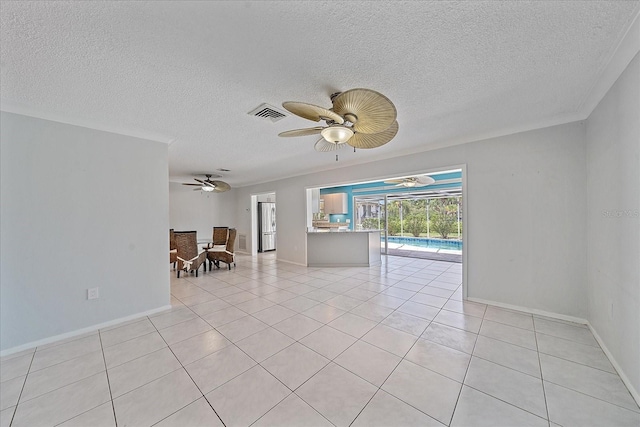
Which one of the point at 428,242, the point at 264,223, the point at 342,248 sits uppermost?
the point at 264,223

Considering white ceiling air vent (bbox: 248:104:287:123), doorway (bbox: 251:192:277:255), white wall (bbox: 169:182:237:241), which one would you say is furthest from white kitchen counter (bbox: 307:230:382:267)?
white wall (bbox: 169:182:237:241)

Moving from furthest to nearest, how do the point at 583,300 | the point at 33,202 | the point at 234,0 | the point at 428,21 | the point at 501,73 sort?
the point at 583,300
the point at 33,202
the point at 501,73
the point at 428,21
the point at 234,0

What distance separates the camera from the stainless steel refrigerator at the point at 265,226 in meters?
8.37

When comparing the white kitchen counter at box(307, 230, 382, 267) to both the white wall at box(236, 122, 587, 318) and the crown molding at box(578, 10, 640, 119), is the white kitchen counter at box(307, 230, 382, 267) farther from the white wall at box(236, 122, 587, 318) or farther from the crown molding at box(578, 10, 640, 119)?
the crown molding at box(578, 10, 640, 119)

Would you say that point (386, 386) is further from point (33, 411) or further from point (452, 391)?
point (33, 411)

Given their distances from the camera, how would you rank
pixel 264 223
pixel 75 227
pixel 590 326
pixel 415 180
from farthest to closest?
pixel 264 223
pixel 415 180
pixel 75 227
pixel 590 326

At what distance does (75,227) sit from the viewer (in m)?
2.62

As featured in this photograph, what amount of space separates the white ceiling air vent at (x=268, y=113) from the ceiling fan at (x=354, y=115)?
15.1 inches

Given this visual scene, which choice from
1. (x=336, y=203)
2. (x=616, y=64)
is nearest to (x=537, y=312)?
(x=616, y=64)

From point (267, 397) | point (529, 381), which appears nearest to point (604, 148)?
point (529, 381)

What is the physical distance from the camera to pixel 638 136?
62.2 inches

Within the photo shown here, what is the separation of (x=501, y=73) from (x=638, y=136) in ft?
3.21

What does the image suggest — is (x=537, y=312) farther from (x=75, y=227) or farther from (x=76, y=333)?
(x=75, y=227)

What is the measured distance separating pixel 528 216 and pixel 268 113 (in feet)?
11.4
